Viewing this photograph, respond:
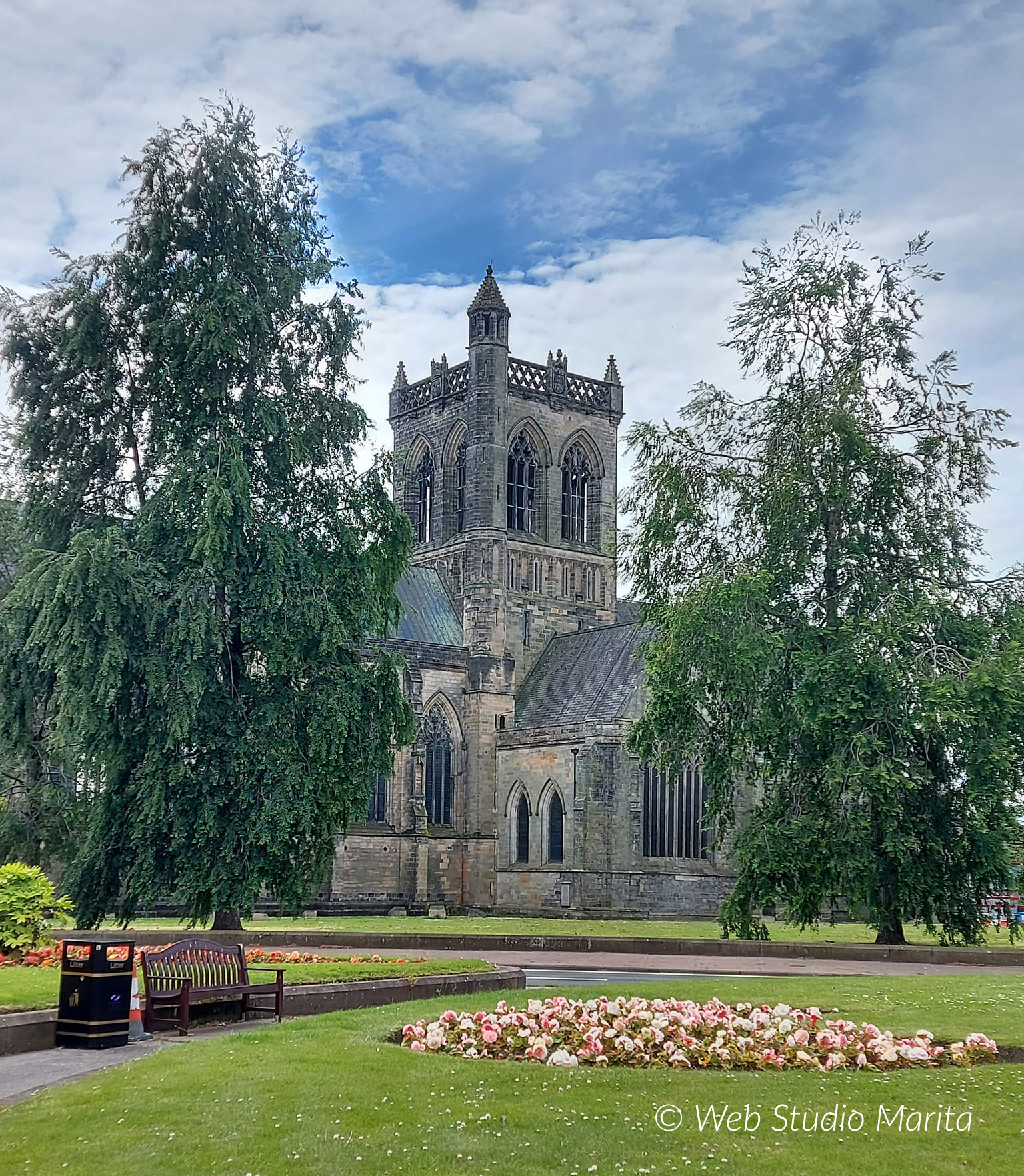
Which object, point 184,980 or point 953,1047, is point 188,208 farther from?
point 953,1047

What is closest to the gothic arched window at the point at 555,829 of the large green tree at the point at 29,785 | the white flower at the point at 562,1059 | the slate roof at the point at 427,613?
the slate roof at the point at 427,613

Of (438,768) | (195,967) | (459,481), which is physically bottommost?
(195,967)

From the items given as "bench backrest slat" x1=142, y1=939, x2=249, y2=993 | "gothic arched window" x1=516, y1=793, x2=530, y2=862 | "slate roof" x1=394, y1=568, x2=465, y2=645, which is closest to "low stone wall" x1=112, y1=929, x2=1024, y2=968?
"bench backrest slat" x1=142, y1=939, x2=249, y2=993

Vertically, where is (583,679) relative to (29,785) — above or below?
above

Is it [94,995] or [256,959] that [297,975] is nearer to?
[256,959]

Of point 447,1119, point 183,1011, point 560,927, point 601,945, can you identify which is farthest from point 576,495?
point 447,1119

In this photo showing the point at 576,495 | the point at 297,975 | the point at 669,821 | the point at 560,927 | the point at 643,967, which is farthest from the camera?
the point at 576,495

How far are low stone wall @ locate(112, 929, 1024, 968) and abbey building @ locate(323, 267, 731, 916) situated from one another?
17.3 meters

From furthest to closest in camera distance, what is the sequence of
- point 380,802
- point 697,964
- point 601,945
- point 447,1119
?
1. point 380,802
2. point 601,945
3. point 697,964
4. point 447,1119

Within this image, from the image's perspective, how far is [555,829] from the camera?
52.0 m

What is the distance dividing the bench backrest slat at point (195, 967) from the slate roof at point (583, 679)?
1404 inches

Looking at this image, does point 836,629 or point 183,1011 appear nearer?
point 183,1011

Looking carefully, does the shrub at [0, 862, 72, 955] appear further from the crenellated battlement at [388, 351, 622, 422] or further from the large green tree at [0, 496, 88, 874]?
the crenellated battlement at [388, 351, 622, 422]

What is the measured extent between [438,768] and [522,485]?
1477cm
